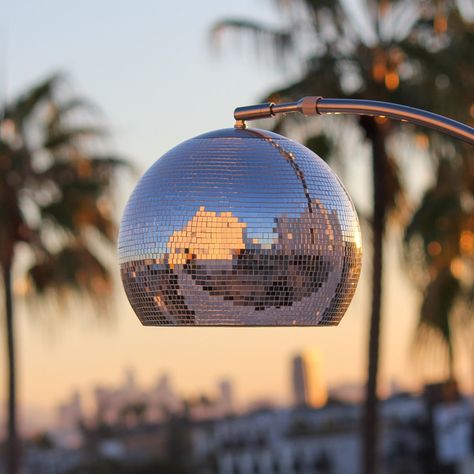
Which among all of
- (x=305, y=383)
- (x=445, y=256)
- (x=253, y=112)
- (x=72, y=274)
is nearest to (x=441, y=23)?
(x=445, y=256)

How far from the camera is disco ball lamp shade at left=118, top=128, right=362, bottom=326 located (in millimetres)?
5320

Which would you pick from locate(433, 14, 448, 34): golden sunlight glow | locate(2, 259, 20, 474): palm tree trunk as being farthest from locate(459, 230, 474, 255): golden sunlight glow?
locate(2, 259, 20, 474): palm tree trunk

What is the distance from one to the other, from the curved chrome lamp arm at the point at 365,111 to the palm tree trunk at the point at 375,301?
12921 mm

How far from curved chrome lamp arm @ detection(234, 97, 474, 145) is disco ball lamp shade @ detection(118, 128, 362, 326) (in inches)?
9.6

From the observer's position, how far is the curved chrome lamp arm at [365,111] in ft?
17.6

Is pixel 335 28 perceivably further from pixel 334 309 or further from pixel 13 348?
pixel 334 309

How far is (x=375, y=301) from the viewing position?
1880 centimetres

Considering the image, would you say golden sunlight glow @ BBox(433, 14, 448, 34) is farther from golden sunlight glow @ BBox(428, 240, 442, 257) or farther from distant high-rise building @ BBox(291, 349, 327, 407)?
distant high-rise building @ BBox(291, 349, 327, 407)

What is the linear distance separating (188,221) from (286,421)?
77.2 m

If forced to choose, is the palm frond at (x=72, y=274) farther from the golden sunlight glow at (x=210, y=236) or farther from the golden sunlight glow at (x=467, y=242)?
the golden sunlight glow at (x=210, y=236)

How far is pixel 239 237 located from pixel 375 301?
13.6m

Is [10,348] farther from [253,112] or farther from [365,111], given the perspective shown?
[365,111]

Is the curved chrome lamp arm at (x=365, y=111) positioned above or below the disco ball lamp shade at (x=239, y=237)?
above

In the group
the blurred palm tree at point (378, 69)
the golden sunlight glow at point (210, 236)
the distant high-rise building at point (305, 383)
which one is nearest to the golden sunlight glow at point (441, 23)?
the blurred palm tree at point (378, 69)
